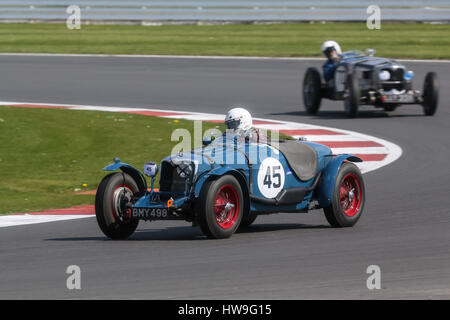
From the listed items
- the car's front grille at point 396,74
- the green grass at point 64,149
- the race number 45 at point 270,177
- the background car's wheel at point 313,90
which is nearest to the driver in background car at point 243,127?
the race number 45 at point 270,177

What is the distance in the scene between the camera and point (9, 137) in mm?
16297

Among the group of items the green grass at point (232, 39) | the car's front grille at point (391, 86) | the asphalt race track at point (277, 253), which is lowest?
the asphalt race track at point (277, 253)

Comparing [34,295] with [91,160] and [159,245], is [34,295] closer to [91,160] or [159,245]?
[159,245]

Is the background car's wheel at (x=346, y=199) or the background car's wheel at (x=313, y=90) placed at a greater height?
the background car's wheel at (x=313, y=90)

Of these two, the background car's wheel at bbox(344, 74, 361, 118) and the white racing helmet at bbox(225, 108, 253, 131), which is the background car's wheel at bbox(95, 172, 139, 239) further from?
the background car's wheel at bbox(344, 74, 361, 118)

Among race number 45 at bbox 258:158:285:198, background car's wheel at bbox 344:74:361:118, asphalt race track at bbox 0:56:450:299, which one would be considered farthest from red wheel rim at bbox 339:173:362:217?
background car's wheel at bbox 344:74:361:118

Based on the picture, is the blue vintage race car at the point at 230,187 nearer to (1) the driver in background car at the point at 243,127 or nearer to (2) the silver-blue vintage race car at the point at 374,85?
(1) the driver in background car at the point at 243,127

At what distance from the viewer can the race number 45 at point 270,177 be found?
30.5ft

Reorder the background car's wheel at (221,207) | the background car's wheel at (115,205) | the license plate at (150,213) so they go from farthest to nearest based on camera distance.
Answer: the background car's wheel at (115,205) → the license plate at (150,213) → the background car's wheel at (221,207)

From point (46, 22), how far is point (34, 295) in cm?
3052

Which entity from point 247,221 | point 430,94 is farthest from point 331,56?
point 247,221

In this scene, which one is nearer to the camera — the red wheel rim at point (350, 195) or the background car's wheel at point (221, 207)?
the background car's wheel at point (221, 207)

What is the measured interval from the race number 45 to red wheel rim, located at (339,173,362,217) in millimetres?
709
